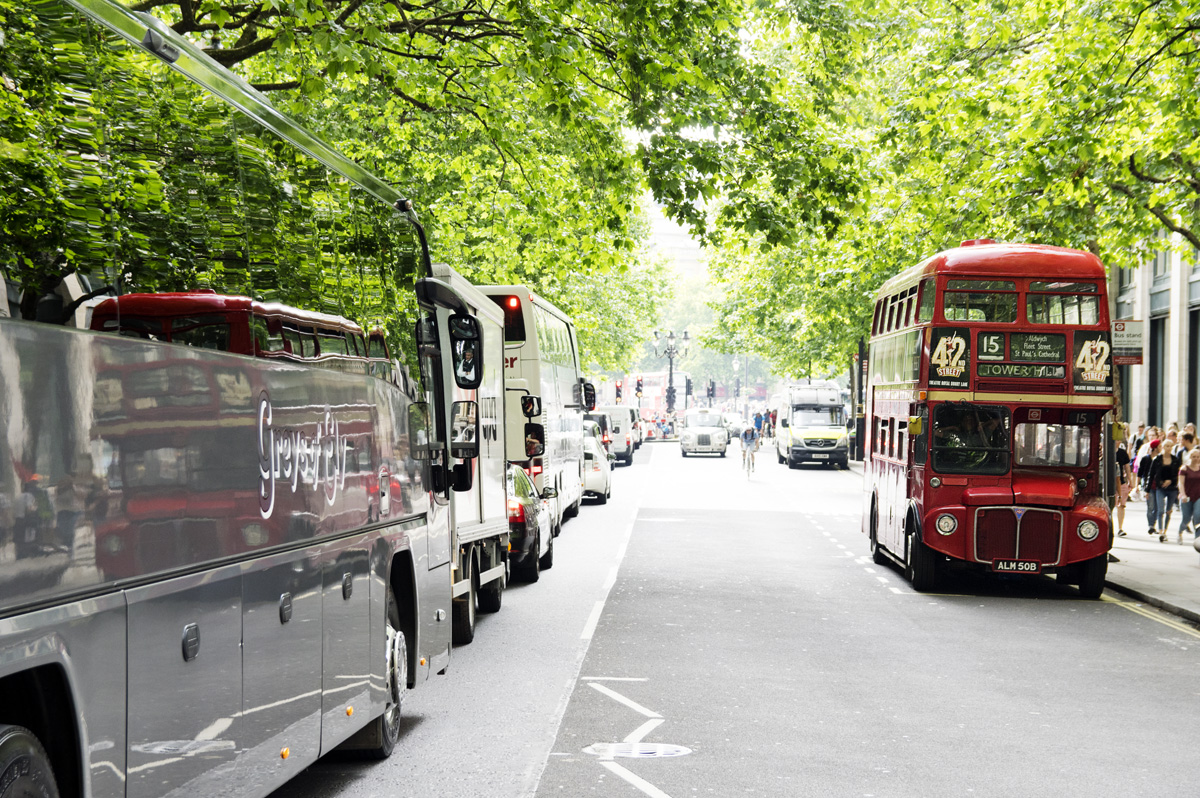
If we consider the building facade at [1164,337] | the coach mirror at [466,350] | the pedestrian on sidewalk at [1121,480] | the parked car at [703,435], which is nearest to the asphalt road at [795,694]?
the coach mirror at [466,350]

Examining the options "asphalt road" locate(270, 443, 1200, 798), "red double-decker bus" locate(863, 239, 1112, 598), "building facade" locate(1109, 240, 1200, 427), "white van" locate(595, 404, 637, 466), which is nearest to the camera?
"asphalt road" locate(270, 443, 1200, 798)

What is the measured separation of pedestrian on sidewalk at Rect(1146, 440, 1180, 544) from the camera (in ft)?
75.4

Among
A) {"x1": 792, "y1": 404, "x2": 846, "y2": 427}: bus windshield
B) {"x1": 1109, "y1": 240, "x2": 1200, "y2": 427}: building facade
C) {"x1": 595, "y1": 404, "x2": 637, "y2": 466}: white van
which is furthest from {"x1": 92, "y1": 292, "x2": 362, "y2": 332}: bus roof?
{"x1": 792, "y1": 404, "x2": 846, "y2": 427}: bus windshield

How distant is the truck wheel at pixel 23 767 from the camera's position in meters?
3.33

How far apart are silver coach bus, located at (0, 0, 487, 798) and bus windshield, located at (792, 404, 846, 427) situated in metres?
46.2

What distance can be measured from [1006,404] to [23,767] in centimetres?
1406

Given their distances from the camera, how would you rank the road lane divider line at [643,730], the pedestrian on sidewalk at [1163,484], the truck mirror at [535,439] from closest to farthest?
the road lane divider line at [643,730] < the truck mirror at [535,439] < the pedestrian on sidewalk at [1163,484]

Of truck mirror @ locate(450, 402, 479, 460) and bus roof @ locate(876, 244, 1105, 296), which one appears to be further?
bus roof @ locate(876, 244, 1105, 296)

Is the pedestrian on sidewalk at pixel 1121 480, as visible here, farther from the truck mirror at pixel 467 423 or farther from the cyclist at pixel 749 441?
the cyclist at pixel 749 441

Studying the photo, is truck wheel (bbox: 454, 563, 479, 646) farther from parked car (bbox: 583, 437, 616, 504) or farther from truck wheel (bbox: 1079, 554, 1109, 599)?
parked car (bbox: 583, 437, 616, 504)

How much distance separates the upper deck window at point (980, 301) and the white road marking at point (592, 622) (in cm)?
550

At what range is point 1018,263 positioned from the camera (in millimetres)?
16125

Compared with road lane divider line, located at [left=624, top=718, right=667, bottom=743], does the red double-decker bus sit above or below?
above

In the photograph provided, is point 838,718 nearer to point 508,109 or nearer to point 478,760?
point 478,760
